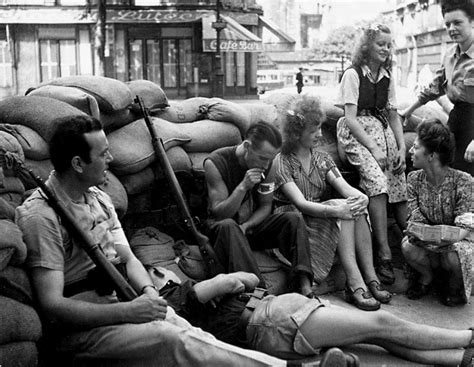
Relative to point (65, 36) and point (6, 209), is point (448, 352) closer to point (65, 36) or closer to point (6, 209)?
point (6, 209)

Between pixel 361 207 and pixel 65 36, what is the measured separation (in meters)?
21.5

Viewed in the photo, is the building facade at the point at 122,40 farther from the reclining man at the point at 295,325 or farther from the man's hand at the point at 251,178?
the reclining man at the point at 295,325

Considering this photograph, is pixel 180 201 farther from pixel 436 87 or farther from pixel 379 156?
pixel 436 87

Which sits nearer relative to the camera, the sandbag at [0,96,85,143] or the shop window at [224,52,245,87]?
the sandbag at [0,96,85,143]

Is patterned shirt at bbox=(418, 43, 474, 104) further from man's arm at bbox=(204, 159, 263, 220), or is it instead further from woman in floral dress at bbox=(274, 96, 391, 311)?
man's arm at bbox=(204, 159, 263, 220)

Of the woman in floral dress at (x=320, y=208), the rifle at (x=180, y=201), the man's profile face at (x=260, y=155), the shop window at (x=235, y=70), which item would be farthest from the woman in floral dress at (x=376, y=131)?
the shop window at (x=235, y=70)

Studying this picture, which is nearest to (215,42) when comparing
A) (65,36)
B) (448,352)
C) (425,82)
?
(65,36)

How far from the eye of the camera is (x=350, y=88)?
4613 millimetres

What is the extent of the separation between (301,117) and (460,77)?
1.19 metres

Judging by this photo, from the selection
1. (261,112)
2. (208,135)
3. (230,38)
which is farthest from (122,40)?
(208,135)

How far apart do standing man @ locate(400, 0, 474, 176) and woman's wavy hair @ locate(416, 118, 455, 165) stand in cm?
19

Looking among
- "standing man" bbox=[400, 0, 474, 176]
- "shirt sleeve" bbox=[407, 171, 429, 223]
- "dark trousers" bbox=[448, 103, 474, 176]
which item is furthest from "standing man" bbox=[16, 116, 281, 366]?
"dark trousers" bbox=[448, 103, 474, 176]

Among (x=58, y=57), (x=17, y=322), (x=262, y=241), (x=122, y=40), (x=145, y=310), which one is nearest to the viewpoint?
(x=17, y=322)

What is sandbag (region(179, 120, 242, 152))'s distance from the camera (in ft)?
15.8
